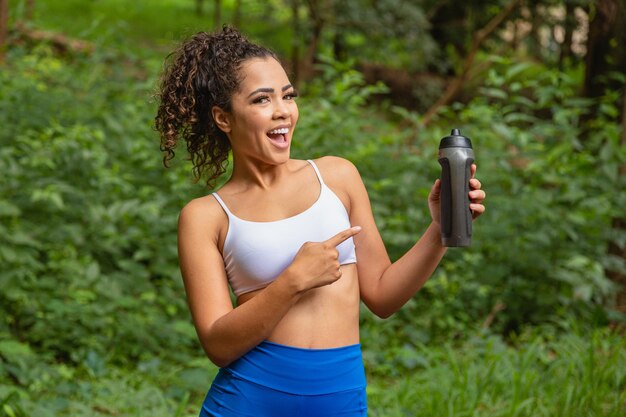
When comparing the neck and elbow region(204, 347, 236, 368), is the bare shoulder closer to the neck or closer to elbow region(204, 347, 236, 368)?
the neck

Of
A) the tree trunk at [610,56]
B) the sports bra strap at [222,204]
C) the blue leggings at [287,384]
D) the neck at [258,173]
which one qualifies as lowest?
the blue leggings at [287,384]

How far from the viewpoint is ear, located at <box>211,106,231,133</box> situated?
2.16 meters

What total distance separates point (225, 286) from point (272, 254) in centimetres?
14

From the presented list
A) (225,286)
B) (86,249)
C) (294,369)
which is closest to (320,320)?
(294,369)

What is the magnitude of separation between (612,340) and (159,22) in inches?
745

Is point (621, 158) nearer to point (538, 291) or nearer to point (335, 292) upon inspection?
point (538, 291)

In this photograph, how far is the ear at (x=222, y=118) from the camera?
7.09ft

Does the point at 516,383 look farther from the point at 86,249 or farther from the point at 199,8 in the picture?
the point at 199,8

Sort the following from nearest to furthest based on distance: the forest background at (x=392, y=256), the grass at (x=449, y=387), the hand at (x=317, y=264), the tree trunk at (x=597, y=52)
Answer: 1. the hand at (x=317, y=264)
2. the grass at (x=449, y=387)
3. the forest background at (x=392, y=256)
4. the tree trunk at (x=597, y=52)

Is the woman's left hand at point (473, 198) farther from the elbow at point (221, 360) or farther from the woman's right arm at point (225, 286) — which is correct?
the elbow at point (221, 360)

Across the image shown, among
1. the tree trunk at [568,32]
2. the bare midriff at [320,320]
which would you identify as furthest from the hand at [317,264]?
the tree trunk at [568,32]

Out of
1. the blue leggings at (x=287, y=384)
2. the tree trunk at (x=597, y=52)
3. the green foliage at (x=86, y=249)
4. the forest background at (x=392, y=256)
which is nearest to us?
the blue leggings at (x=287, y=384)

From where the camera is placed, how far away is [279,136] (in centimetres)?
211

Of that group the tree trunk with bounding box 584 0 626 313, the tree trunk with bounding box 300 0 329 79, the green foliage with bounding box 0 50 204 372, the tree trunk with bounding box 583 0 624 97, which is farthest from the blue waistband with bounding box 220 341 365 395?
the tree trunk with bounding box 300 0 329 79
